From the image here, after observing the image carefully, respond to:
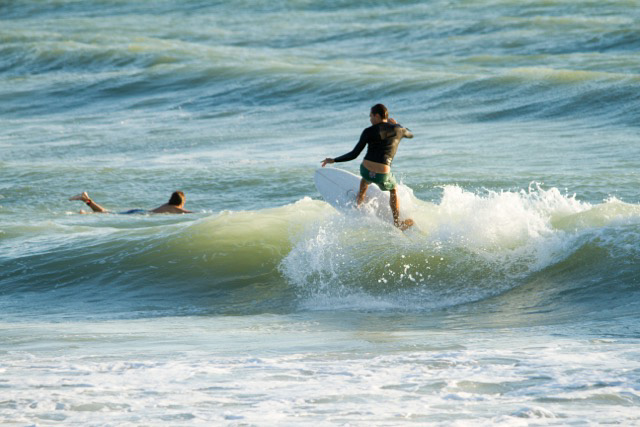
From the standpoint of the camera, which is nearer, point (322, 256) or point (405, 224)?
point (322, 256)

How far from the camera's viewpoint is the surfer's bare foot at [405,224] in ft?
34.2

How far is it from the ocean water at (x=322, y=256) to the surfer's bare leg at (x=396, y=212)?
10 centimetres

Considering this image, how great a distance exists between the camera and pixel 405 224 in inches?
412

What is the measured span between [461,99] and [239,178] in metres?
7.75

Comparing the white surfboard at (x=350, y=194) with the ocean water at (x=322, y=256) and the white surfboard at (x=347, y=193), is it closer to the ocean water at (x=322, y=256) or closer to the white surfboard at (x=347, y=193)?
the white surfboard at (x=347, y=193)

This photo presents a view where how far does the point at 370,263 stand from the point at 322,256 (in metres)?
0.53

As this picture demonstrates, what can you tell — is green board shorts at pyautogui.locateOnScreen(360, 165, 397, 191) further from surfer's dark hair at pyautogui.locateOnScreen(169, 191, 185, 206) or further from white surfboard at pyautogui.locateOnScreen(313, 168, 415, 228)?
surfer's dark hair at pyautogui.locateOnScreen(169, 191, 185, 206)

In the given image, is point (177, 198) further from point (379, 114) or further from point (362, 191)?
point (379, 114)

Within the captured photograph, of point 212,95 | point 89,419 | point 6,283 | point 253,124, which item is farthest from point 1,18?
point 89,419

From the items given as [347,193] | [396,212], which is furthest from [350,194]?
[396,212]

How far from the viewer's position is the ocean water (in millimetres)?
5789

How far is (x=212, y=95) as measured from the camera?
26125mm

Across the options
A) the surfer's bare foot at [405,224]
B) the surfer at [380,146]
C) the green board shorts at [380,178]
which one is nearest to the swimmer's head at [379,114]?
the surfer at [380,146]

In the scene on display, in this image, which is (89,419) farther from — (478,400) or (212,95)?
(212,95)
